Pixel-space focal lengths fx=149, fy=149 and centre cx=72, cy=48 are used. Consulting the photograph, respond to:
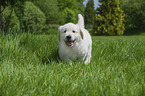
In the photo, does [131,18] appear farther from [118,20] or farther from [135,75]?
[135,75]

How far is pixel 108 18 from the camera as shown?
2439 centimetres

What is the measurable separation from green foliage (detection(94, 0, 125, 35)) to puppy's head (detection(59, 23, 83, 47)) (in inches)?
865

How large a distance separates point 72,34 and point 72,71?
0.70 metres

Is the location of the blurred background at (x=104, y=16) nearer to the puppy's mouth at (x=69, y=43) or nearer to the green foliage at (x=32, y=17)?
the green foliage at (x=32, y=17)

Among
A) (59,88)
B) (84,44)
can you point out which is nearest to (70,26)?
(84,44)

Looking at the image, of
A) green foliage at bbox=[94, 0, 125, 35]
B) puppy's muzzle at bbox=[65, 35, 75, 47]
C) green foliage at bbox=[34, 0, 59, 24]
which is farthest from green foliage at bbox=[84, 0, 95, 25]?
puppy's muzzle at bbox=[65, 35, 75, 47]

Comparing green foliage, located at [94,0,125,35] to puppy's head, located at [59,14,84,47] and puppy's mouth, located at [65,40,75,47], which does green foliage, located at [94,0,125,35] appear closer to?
puppy's head, located at [59,14,84,47]

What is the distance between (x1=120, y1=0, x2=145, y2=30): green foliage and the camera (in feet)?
93.2

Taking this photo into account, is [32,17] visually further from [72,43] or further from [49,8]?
[72,43]

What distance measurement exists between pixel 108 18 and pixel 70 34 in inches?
900

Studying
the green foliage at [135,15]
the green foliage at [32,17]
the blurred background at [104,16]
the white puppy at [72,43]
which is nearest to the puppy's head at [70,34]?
the white puppy at [72,43]

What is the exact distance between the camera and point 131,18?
29.1 metres

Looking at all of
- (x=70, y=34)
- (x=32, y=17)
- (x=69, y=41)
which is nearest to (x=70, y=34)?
(x=70, y=34)

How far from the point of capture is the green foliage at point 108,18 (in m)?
24.3
